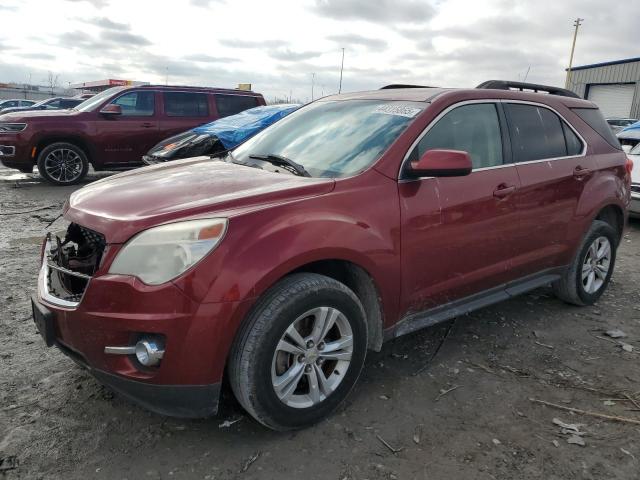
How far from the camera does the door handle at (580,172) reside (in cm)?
396

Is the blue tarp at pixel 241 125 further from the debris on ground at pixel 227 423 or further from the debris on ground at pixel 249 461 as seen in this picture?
the debris on ground at pixel 249 461

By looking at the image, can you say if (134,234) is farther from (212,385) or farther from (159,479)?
(159,479)

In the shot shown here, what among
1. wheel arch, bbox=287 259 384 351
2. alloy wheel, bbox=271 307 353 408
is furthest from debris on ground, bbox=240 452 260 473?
wheel arch, bbox=287 259 384 351

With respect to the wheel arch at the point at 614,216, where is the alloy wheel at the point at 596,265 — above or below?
below

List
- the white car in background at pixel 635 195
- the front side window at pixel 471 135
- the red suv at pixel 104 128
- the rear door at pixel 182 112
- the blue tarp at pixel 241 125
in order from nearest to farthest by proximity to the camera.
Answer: the front side window at pixel 471 135, the white car in background at pixel 635 195, the blue tarp at pixel 241 125, the red suv at pixel 104 128, the rear door at pixel 182 112

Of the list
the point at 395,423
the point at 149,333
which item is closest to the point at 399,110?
the point at 395,423

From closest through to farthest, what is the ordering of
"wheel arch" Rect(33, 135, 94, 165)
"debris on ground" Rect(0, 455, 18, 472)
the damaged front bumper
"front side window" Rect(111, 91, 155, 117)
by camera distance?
the damaged front bumper → "debris on ground" Rect(0, 455, 18, 472) → "wheel arch" Rect(33, 135, 94, 165) → "front side window" Rect(111, 91, 155, 117)

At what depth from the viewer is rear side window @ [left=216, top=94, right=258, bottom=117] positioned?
1064cm

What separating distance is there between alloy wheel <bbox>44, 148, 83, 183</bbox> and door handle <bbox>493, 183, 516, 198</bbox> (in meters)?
8.31

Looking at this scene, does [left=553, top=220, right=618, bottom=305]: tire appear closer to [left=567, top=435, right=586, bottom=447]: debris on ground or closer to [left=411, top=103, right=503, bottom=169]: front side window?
[left=411, top=103, right=503, bottom=169]: front side window

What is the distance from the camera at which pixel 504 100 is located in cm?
363

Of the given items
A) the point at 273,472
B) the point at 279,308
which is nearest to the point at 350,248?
the point at 279,308

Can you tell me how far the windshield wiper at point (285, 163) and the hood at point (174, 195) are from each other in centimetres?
10

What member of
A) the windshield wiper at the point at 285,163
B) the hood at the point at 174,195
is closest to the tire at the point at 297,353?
the hood at the point at 174,195
